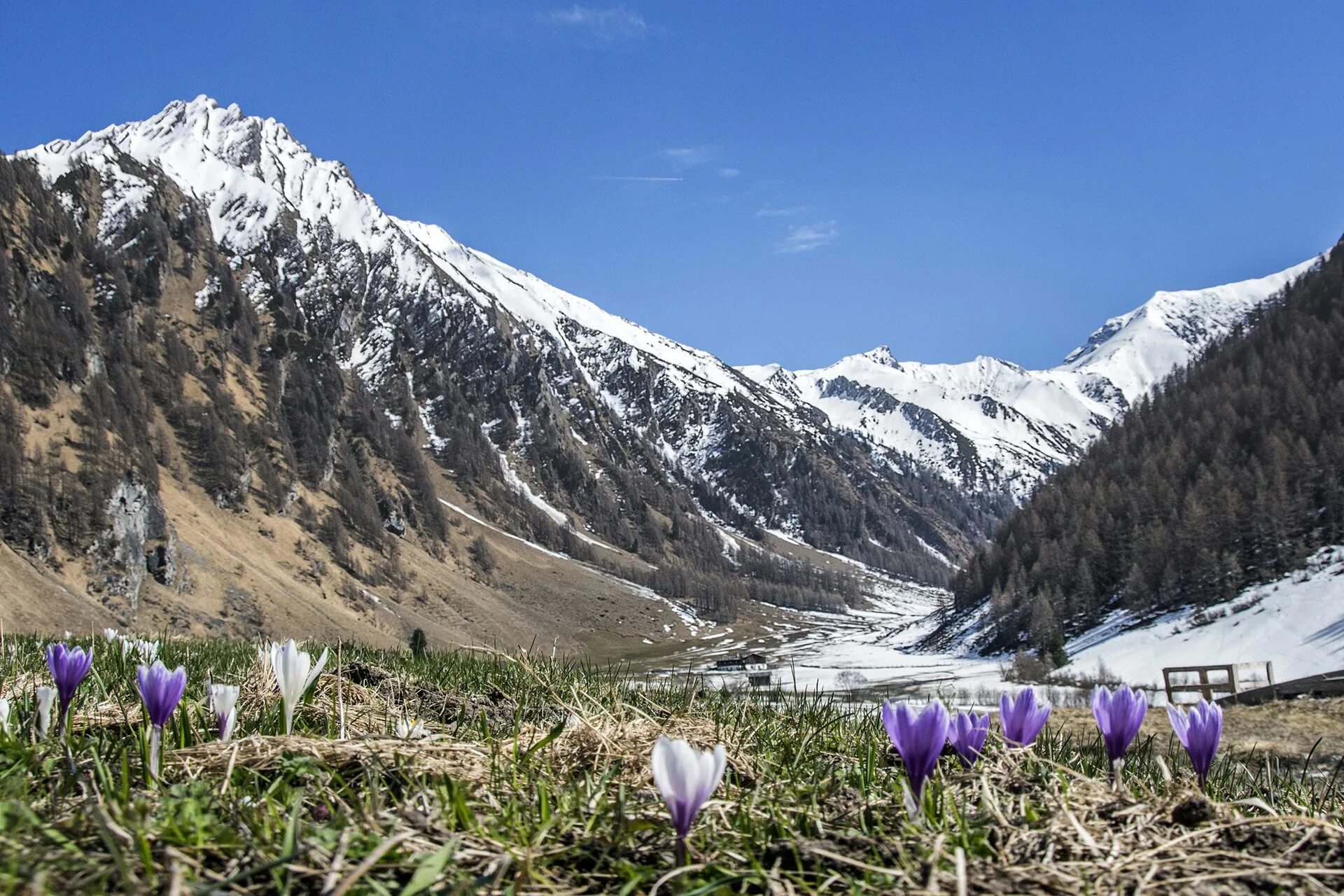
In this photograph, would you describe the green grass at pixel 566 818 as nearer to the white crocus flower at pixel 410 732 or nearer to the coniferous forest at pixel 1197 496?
the white crocus flower at pixel 410 732

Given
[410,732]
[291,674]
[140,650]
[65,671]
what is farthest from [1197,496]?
[65,671]

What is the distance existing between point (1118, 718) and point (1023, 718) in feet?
1.41

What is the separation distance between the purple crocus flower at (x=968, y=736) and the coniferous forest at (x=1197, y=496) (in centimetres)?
6691

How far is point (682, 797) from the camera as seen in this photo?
162 centimetres

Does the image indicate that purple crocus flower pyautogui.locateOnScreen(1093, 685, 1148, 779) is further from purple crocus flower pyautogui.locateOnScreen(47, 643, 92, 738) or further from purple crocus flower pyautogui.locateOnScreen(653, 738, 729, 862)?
purple crocus flower pyautogui.locateOnScreen(47, 643, 92, 738)

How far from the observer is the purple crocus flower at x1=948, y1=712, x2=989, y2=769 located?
8.58 ft

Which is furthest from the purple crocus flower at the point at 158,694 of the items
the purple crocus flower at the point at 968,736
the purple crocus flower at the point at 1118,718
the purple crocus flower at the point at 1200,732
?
the purple crocus flower at the point at 1200,732

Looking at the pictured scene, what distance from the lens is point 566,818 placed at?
2.05m

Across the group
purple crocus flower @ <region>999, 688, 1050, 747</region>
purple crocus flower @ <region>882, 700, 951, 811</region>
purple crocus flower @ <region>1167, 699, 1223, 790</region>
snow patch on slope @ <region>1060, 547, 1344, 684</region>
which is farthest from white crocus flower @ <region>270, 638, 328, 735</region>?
snow patch on slope @ <region>1060, 547, 1344, 684</region>

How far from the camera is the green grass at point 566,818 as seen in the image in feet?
5.18

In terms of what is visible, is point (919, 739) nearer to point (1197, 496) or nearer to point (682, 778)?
point (682, 778)

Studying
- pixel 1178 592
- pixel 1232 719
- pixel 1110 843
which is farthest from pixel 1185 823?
pixel 1178 592

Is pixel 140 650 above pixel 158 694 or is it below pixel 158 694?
above

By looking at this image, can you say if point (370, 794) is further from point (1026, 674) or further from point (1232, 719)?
point (1026, 674)
